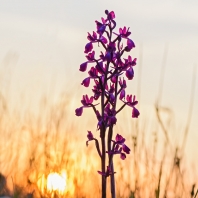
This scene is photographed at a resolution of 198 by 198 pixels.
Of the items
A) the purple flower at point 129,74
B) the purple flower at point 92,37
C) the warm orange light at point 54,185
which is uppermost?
the purple flower at point 92,37

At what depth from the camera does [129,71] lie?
2377 millimetres

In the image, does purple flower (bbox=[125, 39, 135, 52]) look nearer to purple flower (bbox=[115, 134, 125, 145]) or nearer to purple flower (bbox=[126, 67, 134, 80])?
purple flower (bbox=[126, 67, 134, 80])

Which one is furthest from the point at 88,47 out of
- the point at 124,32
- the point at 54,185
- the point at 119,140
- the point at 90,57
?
the point at 54,185

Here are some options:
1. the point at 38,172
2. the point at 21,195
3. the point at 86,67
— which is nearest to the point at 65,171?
the point at 38,172

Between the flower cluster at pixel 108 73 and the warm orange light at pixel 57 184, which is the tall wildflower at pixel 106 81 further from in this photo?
the warm orange light at pixel 57 184

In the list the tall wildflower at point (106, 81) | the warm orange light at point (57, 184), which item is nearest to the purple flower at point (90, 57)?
the tall wildflower at point (106, 81)

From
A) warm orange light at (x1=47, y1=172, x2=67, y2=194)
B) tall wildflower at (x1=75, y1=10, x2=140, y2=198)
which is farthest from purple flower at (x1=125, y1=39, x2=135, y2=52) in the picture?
warm orange light at (x1=47, y1=172, x2=67, y2=194)

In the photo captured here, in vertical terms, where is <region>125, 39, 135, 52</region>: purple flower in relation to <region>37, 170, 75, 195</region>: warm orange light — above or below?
above

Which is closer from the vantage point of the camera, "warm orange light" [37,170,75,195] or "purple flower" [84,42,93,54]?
"purple flower" [84,42,93,54]

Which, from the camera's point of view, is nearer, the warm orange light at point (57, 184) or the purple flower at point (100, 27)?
the purple flower at point (100, 27)

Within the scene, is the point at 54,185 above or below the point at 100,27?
below

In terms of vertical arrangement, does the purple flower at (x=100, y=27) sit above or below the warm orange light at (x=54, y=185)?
above

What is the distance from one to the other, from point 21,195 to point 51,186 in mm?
311

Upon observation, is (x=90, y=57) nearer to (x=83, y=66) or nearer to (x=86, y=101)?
(x=83, y=66)
